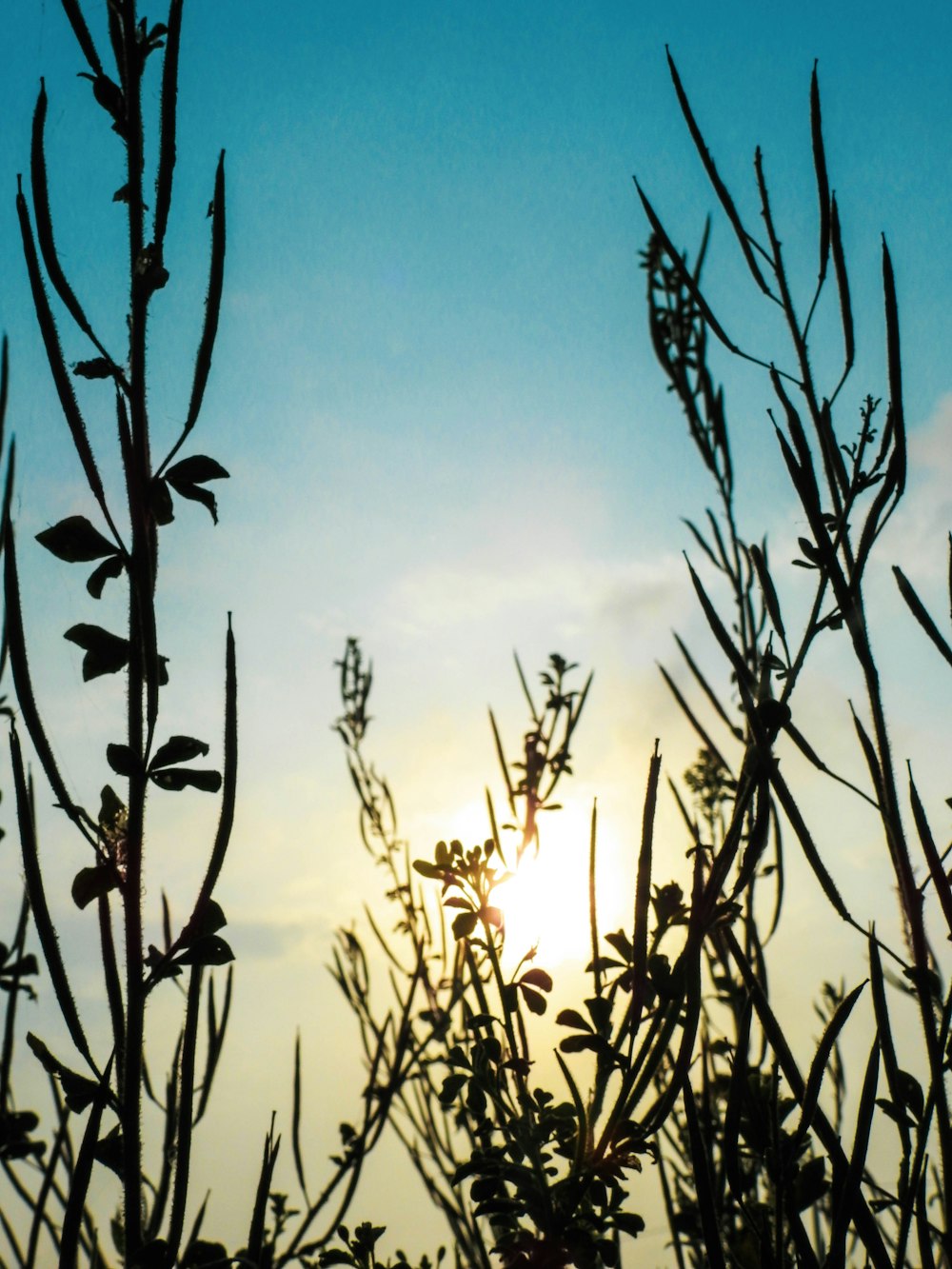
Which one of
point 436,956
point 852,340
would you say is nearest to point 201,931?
point 852,340

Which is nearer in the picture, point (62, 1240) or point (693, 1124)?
point (62, 1240)

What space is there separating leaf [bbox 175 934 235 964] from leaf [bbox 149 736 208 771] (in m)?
0.15

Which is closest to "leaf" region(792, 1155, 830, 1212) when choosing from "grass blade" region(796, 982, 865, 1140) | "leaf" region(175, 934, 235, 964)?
"grass blade" region(796, 982, 865, 1140)

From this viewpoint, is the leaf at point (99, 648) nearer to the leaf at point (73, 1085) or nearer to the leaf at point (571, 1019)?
the leaf at point (73, 1085)

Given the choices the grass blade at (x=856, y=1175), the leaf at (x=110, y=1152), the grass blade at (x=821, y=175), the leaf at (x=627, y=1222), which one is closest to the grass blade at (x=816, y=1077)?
the grass blade at (x=856, y=1175)

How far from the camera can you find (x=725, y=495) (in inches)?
92.7

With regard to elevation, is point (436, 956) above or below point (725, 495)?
below

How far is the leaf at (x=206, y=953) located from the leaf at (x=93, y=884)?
0.27ft

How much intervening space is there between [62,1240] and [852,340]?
1.23m

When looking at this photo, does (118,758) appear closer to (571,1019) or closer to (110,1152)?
(110,1152)

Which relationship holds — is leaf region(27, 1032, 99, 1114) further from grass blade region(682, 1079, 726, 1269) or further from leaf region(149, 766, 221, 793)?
grass blade region(682, 1079, 726, 1269)

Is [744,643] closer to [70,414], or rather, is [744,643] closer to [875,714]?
[875,714]

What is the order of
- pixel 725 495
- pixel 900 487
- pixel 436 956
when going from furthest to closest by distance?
pixel 436 956
pixel 725 495
pixel 900 487

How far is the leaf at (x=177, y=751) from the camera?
2.89ft
